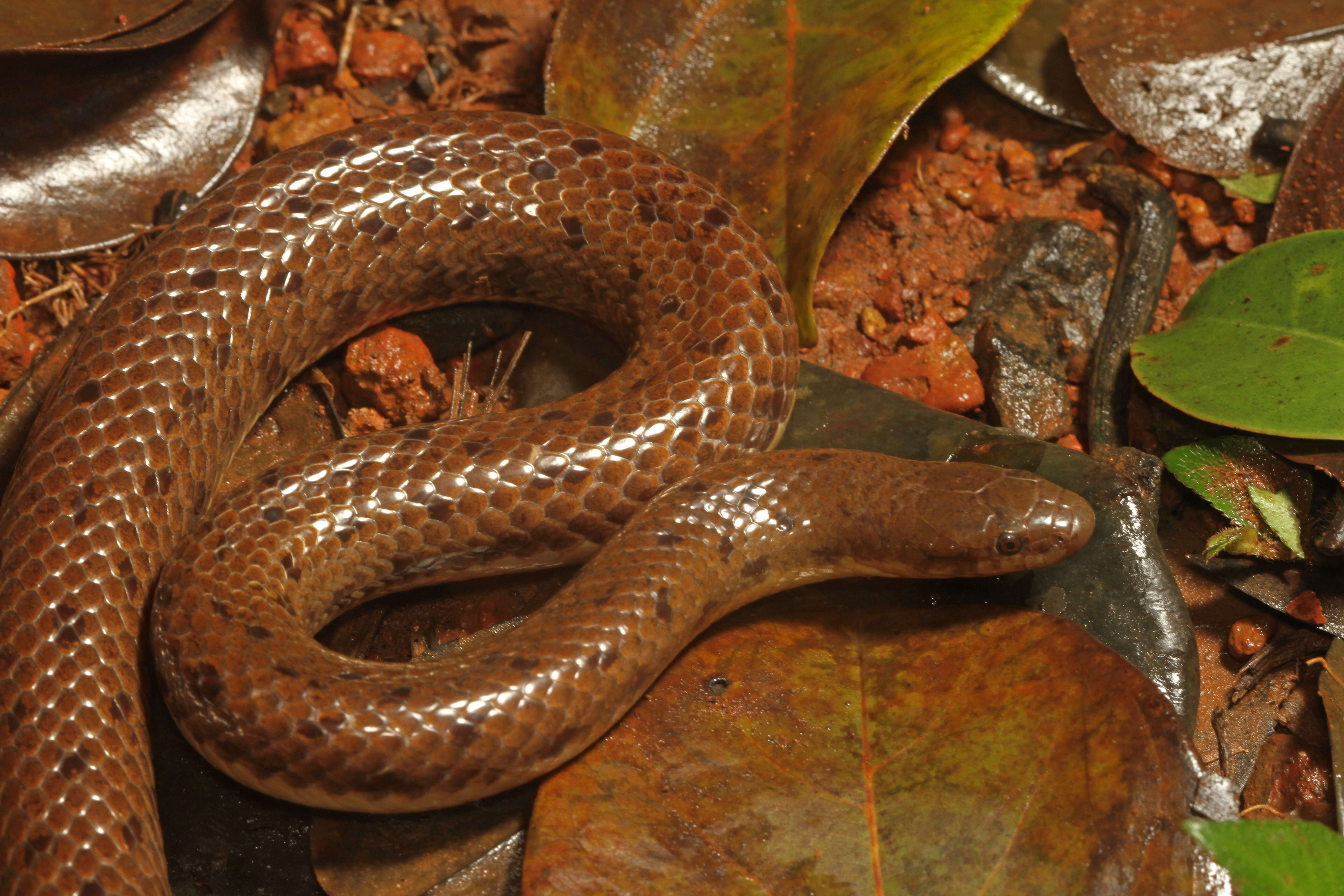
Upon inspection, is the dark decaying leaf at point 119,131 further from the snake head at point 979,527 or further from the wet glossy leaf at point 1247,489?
the wet glossy leaf at point 1247,489

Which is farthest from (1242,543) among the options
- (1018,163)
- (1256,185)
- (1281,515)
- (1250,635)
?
(1018,163)

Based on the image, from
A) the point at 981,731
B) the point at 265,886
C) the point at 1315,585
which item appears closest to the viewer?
the point at 981,731

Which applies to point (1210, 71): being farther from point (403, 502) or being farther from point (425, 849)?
point (425, 849)

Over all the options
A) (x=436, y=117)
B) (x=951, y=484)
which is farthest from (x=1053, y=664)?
(x=436, y=117)

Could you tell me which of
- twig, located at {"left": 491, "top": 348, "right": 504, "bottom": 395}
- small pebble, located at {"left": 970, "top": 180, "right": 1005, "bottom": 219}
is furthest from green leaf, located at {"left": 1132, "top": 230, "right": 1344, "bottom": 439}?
twig, located at {"left": 491, "top": 348, "right": 504, "bottom": 395}

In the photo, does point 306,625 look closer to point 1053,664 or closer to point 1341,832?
point 1053,664

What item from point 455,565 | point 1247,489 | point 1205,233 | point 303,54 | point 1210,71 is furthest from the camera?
point 303,54

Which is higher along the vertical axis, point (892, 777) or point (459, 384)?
point (459, 384)
